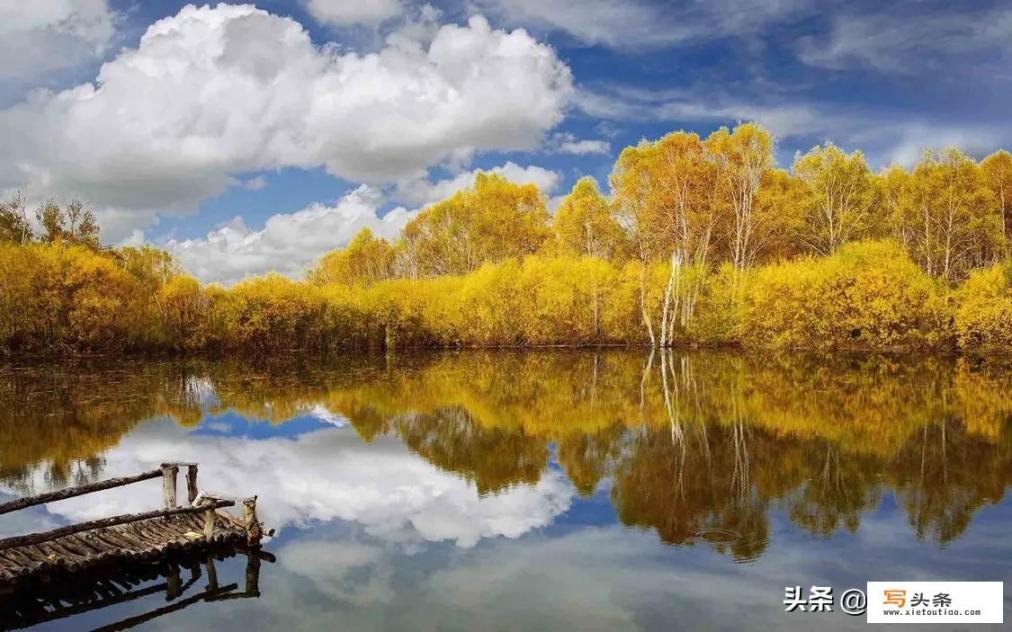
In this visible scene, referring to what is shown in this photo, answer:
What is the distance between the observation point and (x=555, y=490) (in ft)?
39.5

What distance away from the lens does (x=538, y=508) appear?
36.5 feet

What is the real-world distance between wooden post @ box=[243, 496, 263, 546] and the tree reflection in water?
159 inches

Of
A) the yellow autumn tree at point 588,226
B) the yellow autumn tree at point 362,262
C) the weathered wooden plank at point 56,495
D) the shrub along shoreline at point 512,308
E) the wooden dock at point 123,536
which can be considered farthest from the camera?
the yellow autumn tree at point 362,262

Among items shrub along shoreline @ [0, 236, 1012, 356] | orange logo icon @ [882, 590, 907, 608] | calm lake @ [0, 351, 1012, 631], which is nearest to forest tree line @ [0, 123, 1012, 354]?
shrub along shoreline @ [0, 236, 1012, 356]

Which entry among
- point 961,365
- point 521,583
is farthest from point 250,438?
point 961,365

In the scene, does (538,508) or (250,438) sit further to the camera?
(250,438)

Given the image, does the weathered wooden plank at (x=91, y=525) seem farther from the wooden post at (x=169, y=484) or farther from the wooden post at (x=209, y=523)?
the wooden post at (x=169, y=484)

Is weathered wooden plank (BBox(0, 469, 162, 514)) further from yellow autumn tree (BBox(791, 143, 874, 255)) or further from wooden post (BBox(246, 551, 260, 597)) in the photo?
yellow autumn tree (BBox(791, 143, 874, 255))

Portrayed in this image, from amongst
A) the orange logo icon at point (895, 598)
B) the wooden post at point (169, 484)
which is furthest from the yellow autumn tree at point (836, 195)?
the wooden post at point (169, 484)

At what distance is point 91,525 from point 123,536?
23.8 inches

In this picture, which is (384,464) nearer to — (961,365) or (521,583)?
(521,583)

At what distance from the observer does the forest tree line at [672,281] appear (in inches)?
1406

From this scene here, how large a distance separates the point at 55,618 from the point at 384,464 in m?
7.03

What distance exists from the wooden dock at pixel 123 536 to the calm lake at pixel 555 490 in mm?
456
